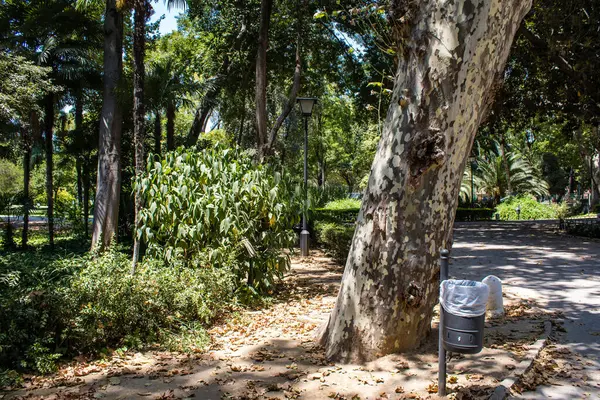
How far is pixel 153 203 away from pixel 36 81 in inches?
356

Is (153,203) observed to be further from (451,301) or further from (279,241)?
(451,301)

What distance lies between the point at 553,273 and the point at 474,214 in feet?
82.8

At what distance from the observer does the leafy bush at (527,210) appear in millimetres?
34688

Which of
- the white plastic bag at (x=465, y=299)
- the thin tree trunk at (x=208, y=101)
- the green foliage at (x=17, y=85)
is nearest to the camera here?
the white plastic bag at (x=465, y=299)

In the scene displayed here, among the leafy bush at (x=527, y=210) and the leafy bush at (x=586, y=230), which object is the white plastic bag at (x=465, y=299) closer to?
the leafy bush at (x=586, y=230)

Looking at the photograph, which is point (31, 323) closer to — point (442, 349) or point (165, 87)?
point (442, 349)

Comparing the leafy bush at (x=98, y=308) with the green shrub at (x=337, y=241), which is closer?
the leafy bush at (x=98, y=308)

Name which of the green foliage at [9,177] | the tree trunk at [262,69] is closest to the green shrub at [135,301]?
the tree trunk at [262,69]

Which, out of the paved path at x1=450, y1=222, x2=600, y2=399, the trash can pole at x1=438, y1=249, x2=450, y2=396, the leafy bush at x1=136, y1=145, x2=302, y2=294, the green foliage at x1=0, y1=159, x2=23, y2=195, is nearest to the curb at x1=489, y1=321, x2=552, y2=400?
the paved path at x1=450, y1=222, x2=600, y2=399

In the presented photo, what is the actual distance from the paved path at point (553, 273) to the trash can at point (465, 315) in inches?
→ 36.3

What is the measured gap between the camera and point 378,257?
4742 mm

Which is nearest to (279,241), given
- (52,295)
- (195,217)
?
(195,217)

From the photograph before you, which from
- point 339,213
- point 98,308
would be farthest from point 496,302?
point 339,213

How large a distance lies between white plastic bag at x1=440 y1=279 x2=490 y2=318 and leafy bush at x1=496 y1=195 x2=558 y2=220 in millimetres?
33589
